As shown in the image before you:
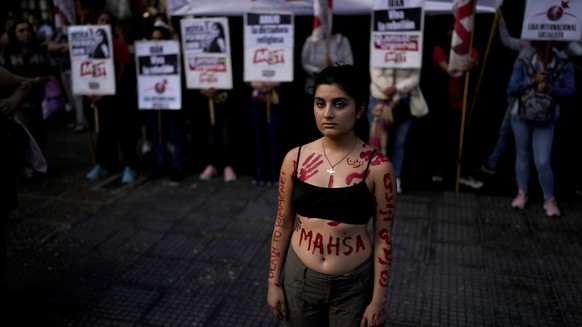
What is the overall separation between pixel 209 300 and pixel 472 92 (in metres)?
5.04

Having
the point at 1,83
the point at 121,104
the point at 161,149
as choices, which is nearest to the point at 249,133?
the point at 161,149

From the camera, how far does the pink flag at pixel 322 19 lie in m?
6.15

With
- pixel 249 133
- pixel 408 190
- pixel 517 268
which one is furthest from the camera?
pixel 249 133

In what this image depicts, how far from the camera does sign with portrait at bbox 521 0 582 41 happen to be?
17.8ft

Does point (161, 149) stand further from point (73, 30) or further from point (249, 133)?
point (73, 30)

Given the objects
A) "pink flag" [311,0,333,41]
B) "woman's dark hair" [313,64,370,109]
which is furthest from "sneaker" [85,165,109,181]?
"woman's dark hair" [313,64,370,109]

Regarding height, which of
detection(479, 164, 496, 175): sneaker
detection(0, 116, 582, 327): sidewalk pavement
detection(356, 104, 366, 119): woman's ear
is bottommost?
detection(0, 116, 582, 327): sidewalk pavement

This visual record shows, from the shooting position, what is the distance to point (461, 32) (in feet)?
19.4

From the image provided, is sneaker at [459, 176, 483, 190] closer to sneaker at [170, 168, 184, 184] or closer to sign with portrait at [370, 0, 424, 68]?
sign with portrait at [370, 0, 424, 68]

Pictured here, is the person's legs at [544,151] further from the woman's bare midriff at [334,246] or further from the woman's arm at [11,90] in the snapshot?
the woman's arm at [11,90]

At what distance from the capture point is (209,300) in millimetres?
4137

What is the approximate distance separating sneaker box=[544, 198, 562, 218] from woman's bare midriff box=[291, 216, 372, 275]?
4.09m

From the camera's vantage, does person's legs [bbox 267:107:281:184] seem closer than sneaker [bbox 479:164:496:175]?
Yes

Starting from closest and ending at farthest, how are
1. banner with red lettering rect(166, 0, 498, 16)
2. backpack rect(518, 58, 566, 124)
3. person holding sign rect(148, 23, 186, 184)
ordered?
backpack rect(518, 58, 566, 124)
banner with red lettering rect(166, 0, 498, 16)
person holding sign rect(148, 23, 186, 184)
